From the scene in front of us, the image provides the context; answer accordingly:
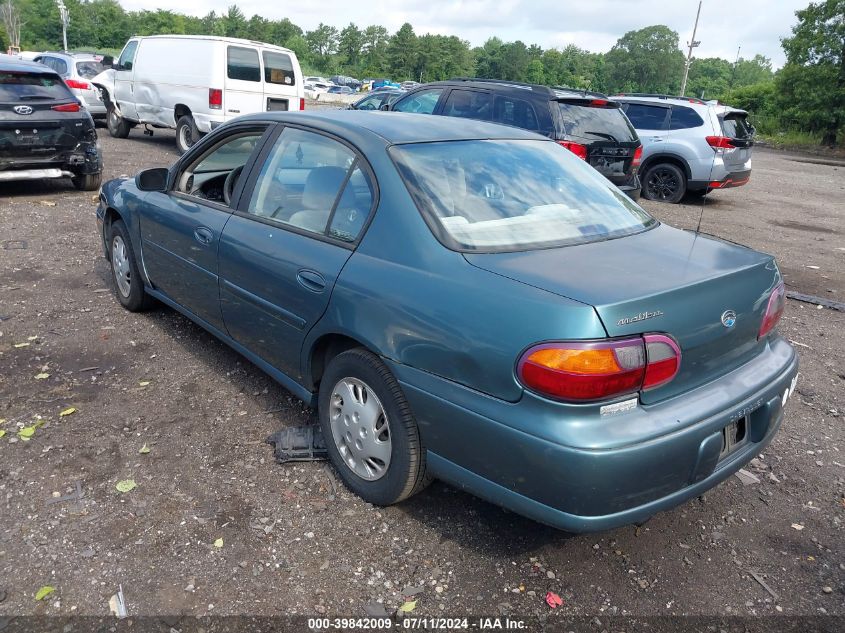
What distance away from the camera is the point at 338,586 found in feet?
8.75

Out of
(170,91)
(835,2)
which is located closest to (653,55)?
(835,2)

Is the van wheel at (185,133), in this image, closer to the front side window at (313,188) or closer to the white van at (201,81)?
the white van at (201,81)

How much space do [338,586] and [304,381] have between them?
106cm

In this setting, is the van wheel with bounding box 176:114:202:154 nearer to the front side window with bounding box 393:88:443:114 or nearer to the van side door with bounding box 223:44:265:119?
the van side door with bounding box 223:44:265:119

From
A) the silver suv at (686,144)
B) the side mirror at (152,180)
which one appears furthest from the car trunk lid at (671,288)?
the silver suv at (686,144)

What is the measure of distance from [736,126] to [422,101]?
6106mm

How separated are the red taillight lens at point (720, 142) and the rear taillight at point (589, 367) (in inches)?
422

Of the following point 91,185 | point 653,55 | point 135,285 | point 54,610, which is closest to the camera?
point 54,610

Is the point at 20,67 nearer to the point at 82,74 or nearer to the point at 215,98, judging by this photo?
the point at 215,98

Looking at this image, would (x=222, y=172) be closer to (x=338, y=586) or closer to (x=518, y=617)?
(x=338, y=586)

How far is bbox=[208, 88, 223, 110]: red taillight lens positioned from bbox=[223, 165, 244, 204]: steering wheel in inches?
373

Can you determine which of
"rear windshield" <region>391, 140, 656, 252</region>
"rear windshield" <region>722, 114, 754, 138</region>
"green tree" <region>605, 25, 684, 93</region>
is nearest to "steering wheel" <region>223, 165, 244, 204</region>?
"rear windshield" <region>391, 140, 656, 252</region>

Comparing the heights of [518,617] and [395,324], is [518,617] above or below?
below

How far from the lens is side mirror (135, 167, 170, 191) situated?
455cm
